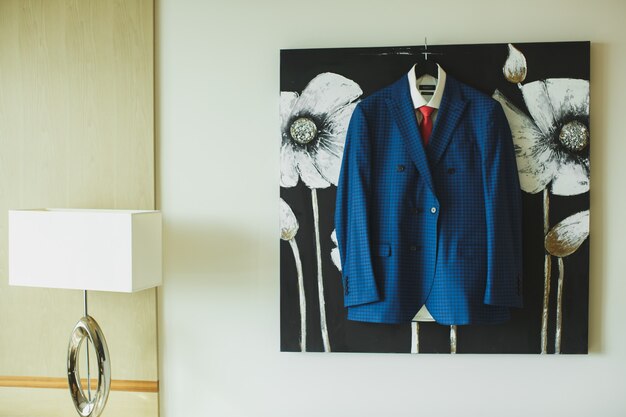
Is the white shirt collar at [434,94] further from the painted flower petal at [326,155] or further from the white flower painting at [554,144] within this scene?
the painted flower petal at [326,155]

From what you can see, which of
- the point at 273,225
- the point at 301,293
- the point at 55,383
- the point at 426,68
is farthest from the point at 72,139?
the point at 426,68

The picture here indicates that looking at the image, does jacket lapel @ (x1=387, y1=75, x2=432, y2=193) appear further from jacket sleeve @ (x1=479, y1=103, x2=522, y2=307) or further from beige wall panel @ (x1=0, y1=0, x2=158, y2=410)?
beige wall panel @ (x1=0, y1=0, x2=158, y2=410)

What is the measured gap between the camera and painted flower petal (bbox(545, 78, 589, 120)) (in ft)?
6.66

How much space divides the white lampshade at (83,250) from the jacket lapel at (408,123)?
3.06 feet

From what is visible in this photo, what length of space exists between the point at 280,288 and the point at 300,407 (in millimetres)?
469

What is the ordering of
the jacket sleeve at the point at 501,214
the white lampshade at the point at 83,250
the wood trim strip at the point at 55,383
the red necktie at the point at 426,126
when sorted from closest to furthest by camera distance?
the white lampshade at the point at 83,250 → the jacket sleeve at the point at 501,214 → the red necktie at the point at 426,126 → the wood trim strip at the point at 55,383

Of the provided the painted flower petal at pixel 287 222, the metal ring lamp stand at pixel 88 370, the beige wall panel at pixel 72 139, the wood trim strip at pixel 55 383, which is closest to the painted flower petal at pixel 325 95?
the painted flower petal at pixel 287 222

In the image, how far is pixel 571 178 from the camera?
2041 mm

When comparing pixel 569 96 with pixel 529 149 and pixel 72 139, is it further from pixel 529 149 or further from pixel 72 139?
pixel 72 139

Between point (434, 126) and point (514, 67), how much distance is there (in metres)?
0.39

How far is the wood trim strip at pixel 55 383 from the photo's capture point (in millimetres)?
2180

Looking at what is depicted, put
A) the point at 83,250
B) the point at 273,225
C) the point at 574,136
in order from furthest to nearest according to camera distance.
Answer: the point at 273,225 → the point at 574,136 → the point at 83,250

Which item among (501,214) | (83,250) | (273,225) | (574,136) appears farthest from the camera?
(273,225)

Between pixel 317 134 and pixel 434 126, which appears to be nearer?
pixel 434 126
